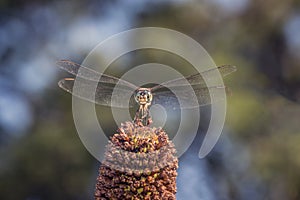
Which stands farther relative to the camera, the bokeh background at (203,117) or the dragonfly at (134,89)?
the bokeh background at (203,117)

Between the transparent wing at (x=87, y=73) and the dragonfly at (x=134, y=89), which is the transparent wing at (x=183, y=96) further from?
the transparent wing at (x=87, y=73)

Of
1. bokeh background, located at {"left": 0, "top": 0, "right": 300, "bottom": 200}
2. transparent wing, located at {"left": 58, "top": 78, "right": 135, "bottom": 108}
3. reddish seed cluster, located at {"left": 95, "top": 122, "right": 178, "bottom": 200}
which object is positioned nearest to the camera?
reddish seed cluster, located at {"left": 95, "top": 122, "right": 178, "bottom": 200}

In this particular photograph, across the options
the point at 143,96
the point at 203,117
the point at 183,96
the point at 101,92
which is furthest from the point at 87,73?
the point at 203,117

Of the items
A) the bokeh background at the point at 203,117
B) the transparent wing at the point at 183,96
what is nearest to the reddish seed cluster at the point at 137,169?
the transparent wing at the point at 183,96

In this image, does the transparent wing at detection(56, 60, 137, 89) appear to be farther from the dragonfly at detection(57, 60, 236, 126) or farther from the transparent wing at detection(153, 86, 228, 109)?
the transparent wing at detection(153, 86, 228, 109)

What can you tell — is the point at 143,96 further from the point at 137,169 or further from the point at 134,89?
the point at 137,169

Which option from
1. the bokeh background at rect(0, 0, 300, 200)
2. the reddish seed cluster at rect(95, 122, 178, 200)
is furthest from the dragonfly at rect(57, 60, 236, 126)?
the bokeh background at rect(0, 0, 300, 200)
